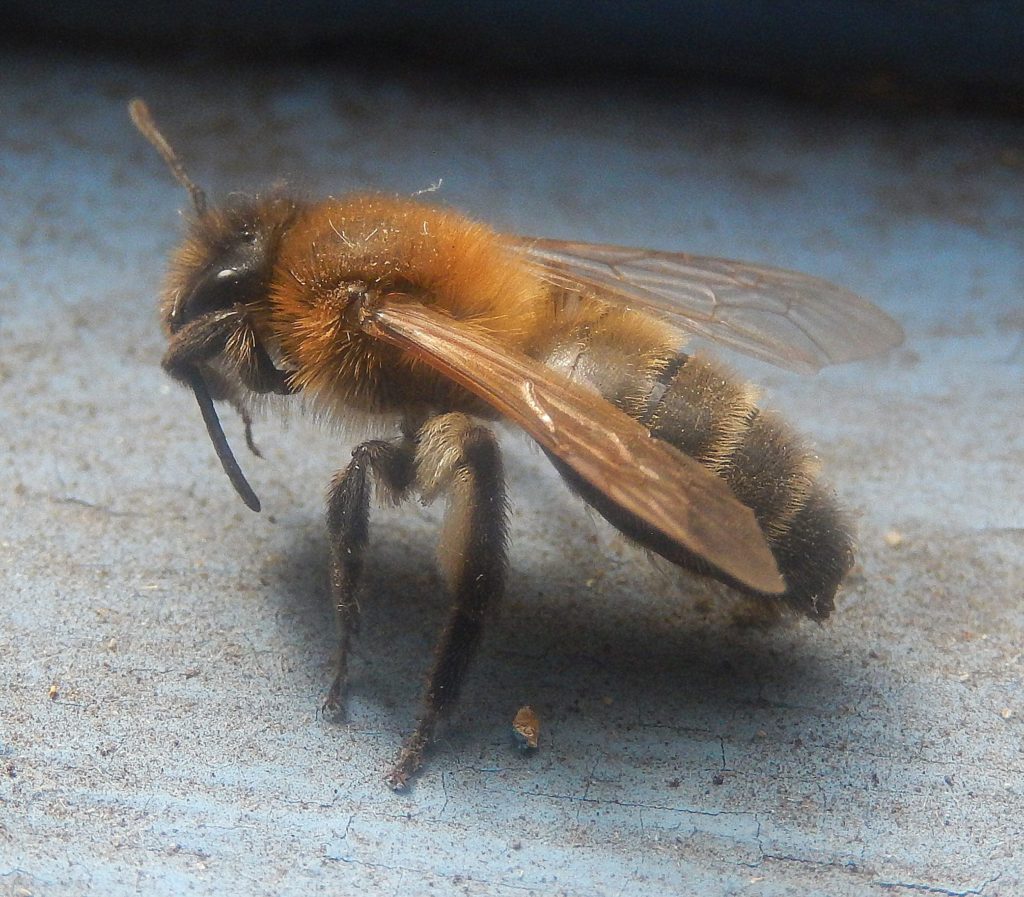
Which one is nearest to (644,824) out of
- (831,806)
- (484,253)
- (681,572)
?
(831,806)

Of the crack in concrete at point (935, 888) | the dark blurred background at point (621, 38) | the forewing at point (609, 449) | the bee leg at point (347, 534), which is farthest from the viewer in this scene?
the dark blurred background at point (621, 38)

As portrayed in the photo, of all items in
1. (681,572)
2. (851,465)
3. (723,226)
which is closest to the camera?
(681,572)

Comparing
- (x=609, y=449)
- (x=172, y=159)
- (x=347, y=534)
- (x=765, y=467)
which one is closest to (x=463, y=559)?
(x=347, y=534)

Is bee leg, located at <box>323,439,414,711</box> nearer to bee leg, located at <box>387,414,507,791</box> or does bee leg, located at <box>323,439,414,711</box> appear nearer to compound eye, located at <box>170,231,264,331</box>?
bee leg, located at <box>387,414,507,791</box>

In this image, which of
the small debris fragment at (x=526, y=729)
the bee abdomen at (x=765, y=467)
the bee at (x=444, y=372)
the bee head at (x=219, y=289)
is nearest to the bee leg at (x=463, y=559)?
the bee at (x=444, y=372)

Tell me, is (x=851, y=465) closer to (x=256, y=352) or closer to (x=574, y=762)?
(x=574, y=762)

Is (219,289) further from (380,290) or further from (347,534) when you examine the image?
(347,534)

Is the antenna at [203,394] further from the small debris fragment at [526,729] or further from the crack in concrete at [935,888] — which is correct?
the crack in concrete at [935,888]

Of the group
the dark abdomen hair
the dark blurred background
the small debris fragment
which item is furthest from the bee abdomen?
the dark blurred background
